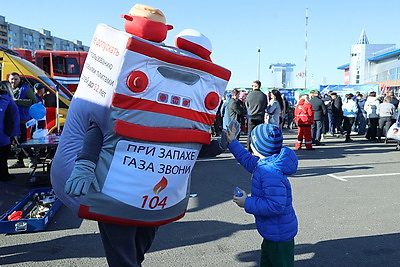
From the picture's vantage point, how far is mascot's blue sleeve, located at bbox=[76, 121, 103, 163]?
2037mm

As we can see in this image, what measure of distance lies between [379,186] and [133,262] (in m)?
5.63

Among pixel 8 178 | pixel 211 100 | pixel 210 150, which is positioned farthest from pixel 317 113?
pixel 211 100

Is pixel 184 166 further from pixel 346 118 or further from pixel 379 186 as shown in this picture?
pixel 346 118

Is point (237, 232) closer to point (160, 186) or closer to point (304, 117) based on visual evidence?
point (160, 186)

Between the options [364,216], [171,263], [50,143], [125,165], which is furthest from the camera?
[50,143]

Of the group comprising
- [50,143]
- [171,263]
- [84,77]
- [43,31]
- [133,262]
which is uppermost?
[43,31]

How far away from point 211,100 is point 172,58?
42 centimetres

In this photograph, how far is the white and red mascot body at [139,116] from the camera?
6.65ft

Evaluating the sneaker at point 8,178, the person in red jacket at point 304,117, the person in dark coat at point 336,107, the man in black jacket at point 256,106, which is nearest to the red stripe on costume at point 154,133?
the sneaker at point 8,178

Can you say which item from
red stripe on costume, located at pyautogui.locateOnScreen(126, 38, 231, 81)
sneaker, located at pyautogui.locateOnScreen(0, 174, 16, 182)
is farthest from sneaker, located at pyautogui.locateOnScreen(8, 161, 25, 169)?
red stripe on costume, located at pyautogui.locateOnScreen(126, 38, 231, 81)

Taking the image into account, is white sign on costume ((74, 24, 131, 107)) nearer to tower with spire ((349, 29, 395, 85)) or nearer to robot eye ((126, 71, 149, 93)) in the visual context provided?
robot eye ((126, 71, 149, 93))

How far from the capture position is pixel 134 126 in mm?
2039

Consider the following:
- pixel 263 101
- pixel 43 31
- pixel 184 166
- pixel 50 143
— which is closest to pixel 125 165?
pixel 184 166

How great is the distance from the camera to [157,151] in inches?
84.3
